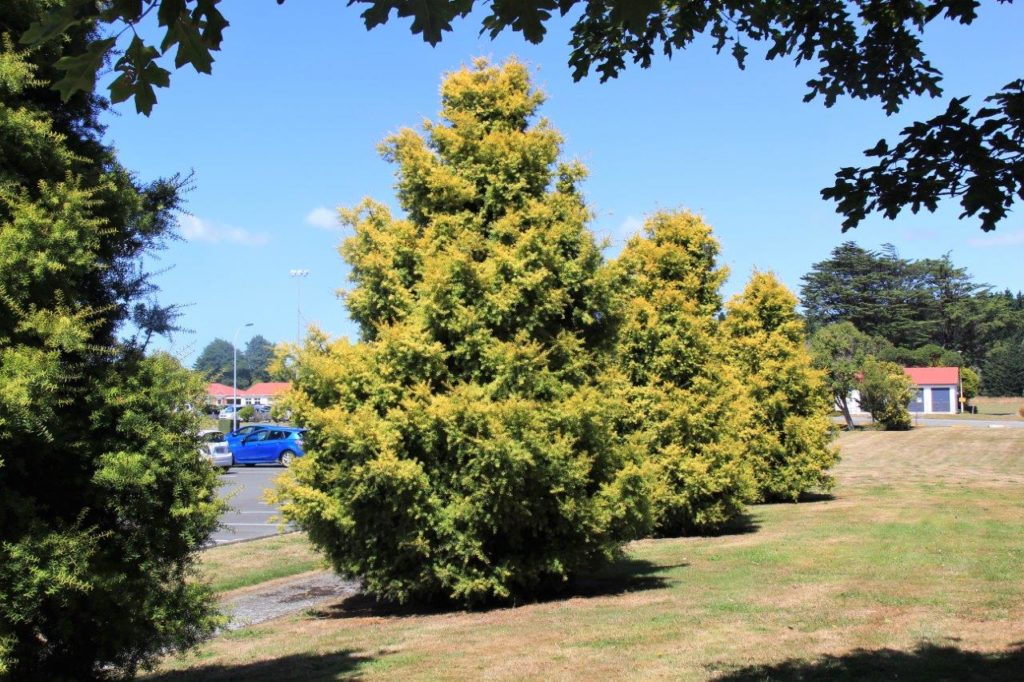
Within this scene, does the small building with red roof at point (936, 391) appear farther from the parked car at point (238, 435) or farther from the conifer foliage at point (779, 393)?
the conifer foliage at point (779, 393)

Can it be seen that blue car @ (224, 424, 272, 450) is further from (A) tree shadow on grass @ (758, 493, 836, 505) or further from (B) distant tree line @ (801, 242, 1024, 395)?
(B) distant tree line @ (801, 242, 1024, 395)

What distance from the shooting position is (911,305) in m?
81.8

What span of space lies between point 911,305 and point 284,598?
8354 centimetres

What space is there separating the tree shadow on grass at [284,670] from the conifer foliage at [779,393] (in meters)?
13.6

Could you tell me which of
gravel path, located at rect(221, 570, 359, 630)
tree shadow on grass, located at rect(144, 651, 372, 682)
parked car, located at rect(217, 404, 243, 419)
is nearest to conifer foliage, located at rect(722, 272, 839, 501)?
gravel path, located at rect(221, 570, 359, 630)

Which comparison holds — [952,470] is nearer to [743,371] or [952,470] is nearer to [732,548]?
[743,371]

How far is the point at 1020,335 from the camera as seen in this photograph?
91562mm

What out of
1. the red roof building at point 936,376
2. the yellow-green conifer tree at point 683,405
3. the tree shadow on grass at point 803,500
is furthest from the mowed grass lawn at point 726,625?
the red roof building at point 936,376

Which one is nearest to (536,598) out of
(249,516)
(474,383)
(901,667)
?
(474,383)

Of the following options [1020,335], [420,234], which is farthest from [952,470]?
[1020,335]

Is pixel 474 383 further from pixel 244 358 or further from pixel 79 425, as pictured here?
pixel 244 358

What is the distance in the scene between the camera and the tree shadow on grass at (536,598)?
9.01 meters

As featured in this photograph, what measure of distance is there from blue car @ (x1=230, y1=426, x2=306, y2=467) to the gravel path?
22.8m

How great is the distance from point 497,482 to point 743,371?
12364 mm
